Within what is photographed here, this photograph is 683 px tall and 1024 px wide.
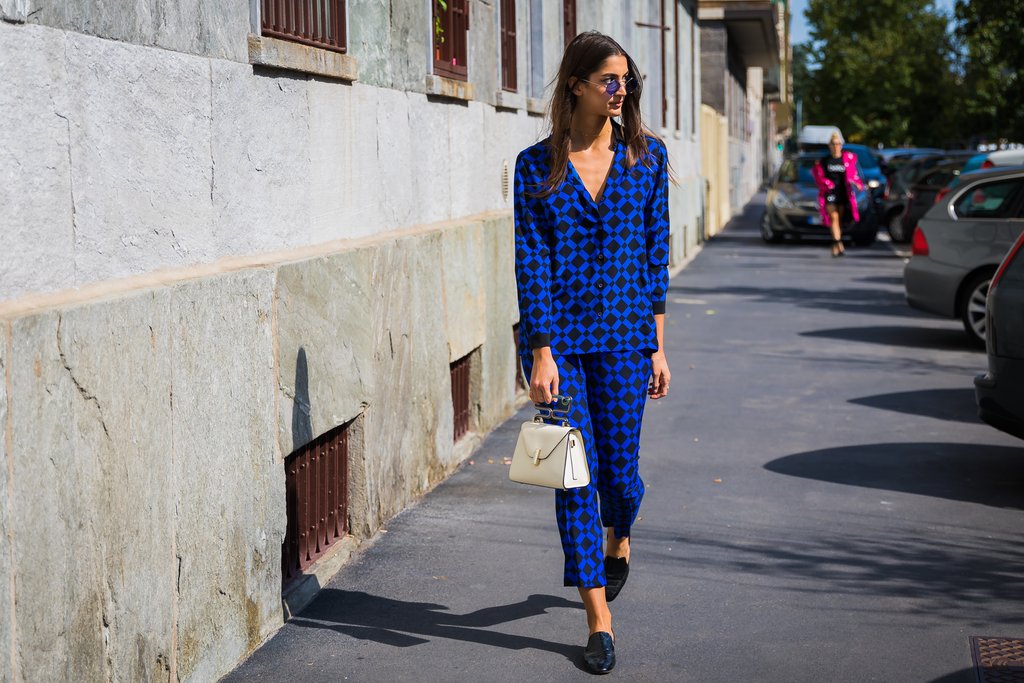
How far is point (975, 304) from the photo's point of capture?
1381cm

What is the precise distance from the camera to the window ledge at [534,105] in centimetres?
1160

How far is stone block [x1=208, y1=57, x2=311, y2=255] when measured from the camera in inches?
203

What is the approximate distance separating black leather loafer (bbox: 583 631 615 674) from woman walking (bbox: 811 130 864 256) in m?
20.9

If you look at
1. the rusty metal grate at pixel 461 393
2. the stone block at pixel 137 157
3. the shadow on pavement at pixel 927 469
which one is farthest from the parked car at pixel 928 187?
the stone block at pixel 137 157

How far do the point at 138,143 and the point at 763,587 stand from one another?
2.96 meters

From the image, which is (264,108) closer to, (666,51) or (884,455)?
(884,455)

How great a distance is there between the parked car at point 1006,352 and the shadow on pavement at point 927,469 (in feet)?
1.17

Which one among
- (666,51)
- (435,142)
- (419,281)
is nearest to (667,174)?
(419,281)

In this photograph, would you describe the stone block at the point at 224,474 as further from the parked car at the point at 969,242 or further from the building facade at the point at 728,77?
the building facade at the point at 728,77

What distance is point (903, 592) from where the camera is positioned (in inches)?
231

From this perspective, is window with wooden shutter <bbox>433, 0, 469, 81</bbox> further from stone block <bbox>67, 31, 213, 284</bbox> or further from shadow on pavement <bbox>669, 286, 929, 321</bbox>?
shadow on pavement <bbox>669, 286, 929, 321</bbox>

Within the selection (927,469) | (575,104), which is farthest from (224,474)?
(927,469)

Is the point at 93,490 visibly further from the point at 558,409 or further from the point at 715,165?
the point at 715,165

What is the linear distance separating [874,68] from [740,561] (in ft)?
218
